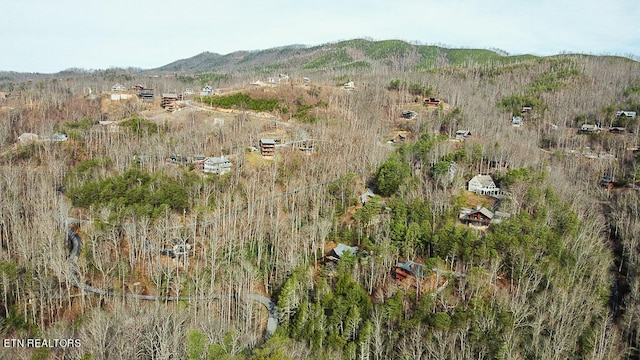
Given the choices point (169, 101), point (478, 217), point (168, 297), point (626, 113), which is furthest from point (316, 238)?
point (626, 113)

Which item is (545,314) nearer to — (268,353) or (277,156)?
(268,353)

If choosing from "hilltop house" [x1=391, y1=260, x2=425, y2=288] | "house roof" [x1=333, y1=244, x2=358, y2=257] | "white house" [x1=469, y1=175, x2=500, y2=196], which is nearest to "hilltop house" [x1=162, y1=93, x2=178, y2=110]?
"house roof" [x1=333, y1=244, x2=358, y2=257]

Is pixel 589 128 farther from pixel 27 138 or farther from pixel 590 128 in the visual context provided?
pixel 27 138

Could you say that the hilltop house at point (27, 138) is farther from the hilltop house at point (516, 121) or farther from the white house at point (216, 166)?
the hilltop house at point (516, 121)

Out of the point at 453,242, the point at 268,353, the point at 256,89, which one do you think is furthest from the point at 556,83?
the point at 268,353

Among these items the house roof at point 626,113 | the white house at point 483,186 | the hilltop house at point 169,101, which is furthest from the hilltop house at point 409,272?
the house roof at point 626,113

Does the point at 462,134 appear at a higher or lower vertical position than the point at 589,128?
lower

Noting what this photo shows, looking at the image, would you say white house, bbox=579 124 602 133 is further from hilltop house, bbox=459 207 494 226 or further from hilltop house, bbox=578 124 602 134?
hilltop house, bbox=459 207 494 226
